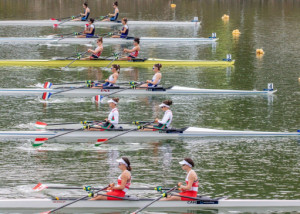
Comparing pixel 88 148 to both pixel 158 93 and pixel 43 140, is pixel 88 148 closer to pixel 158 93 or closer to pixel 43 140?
pixel 43 140

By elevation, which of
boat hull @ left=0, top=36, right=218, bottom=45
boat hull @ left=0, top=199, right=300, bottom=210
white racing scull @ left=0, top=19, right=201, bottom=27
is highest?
white racing scull @ left=0, top=19, right=201, bottom=27

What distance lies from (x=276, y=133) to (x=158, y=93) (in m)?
7.96

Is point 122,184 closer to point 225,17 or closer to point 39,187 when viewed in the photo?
point 39,187

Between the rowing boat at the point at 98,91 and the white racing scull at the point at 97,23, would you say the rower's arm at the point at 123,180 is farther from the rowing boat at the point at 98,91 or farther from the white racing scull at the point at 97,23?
the white racing scull at the point at 97,23

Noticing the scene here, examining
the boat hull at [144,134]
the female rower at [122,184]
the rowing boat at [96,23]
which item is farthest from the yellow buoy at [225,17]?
the female rower at [122,184]

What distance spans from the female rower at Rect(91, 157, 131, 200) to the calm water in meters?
1.40

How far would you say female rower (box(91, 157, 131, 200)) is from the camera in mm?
17672

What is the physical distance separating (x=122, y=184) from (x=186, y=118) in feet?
35.0

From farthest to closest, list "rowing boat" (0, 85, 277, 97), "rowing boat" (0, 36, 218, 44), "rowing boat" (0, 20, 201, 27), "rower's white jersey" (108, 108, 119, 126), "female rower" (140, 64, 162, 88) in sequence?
1. "rowing boat" (0, 20, 201, 27)
2. "rowing boat" (0, 36, 218, 44)
3. "rowing boat" (0, 85, 277, 97)
4. "female rower" (140, 64, 162, 88)
5. "rower's white jersey" (108, 108, 119, 126)

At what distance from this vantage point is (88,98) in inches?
1242

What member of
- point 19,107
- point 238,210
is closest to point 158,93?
point 19,107

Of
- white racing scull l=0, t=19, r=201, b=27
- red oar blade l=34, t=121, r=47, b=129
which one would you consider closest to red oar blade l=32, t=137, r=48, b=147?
red oar blade l=34, t=121, r=47, b=129

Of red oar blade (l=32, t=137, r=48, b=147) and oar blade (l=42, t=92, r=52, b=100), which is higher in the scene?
oar blade (l=42, t=92, r=52, b=100)

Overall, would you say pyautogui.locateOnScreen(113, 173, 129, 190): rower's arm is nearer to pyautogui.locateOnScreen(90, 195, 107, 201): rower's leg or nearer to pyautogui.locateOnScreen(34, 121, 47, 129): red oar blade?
pyautogui.locateOnScreen(90, 195, 107, 201): rower's leg
